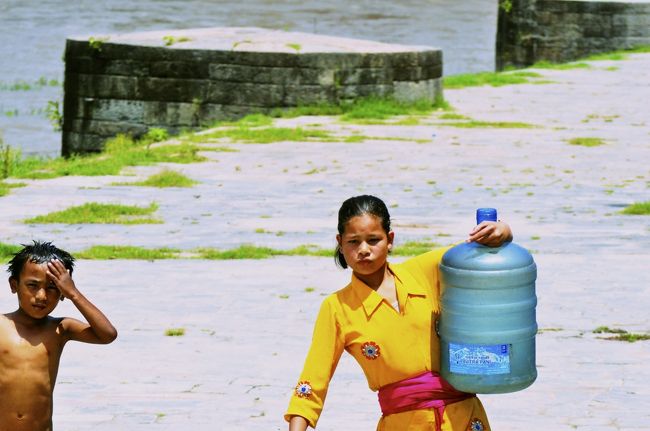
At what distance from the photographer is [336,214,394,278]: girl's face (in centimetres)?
442

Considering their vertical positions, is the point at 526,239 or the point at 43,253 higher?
the point at 43,253

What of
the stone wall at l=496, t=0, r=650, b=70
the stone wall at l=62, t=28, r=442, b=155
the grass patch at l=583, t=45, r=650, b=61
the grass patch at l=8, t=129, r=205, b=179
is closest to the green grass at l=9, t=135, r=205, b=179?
the grass patch at l=8, t=129, r=205, b=179

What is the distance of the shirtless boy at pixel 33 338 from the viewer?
4.64 m

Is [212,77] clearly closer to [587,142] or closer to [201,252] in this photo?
[587,142]

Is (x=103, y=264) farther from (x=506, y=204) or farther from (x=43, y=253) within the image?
(x=43, y=253)

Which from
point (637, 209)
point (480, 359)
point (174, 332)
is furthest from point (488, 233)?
point (637, 209)

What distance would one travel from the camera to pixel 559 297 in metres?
9.04

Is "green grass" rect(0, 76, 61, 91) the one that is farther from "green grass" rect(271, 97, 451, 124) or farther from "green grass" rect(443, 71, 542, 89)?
"green grass" rect(271, 97, 451, 124)

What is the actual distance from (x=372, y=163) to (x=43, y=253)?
10.9 m

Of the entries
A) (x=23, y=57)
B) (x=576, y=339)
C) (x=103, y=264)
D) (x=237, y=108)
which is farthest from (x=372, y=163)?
(x=23, y=57)

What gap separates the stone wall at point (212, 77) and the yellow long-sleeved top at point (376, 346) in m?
14.8

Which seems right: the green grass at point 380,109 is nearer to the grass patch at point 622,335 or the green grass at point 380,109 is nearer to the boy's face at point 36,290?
the grass patch at point 622,335

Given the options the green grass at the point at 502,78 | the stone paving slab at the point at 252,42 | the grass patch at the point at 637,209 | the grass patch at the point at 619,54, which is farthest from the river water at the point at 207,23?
the grass patch at the point at 637,209

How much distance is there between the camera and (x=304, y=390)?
439 cm
